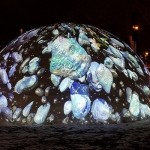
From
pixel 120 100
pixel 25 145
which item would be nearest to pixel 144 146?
pixel 25 145

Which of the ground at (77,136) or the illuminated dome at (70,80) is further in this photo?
the illuminated dome at (70,80)

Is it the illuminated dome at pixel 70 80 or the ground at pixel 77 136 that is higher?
the illuminated dome at pixel 70 80

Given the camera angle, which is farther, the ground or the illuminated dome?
the illuminated dome

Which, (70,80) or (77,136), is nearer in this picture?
(77,136)

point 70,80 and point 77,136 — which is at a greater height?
point 70,80

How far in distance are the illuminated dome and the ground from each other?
297 millimetres

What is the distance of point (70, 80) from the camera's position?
8.38 m

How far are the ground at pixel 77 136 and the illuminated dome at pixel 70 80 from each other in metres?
0.30

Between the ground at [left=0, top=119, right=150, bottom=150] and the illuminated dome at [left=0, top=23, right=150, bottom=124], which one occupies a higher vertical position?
the illuminated dome at [left=0, top=23, right=150, bottom=124]

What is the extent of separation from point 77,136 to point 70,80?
5.18ft

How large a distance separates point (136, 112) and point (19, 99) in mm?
2108

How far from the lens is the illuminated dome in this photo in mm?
8156

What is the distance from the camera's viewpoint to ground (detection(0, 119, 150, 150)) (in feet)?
20.7

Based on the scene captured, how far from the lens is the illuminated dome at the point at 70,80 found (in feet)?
26.8
